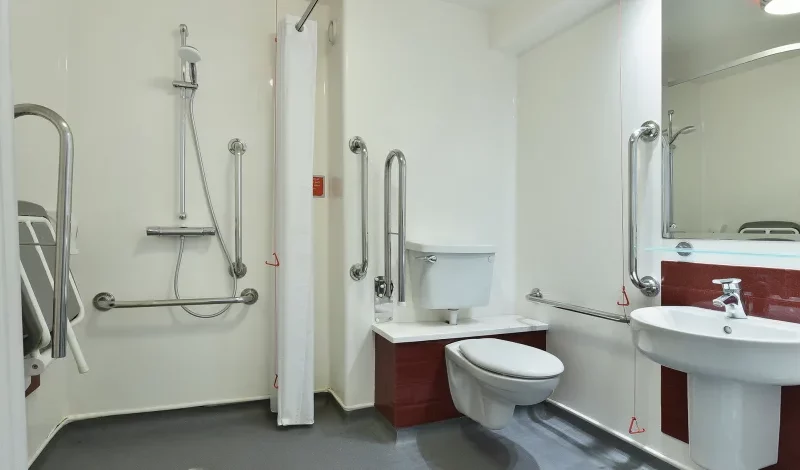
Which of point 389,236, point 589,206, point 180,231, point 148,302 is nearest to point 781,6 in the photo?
Result: point 589,206

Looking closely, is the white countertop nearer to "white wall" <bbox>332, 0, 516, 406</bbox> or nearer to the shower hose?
"white wall" <bbox>332, 0, 516, 406</bbox>

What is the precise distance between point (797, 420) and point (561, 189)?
1.31m

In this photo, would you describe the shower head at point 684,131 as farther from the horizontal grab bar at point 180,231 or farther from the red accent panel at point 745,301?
the horizontal grab bar at point 180,231

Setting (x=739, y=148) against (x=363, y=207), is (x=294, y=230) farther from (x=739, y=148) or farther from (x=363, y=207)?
(x=739, y=148)

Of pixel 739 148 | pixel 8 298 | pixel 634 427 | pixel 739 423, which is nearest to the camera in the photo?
pixel 8 298

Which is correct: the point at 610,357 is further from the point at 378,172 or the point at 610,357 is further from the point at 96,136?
the point at 96,136

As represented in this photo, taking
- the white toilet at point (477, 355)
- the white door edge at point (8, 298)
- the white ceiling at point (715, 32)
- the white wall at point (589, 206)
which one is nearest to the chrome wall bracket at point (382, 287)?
the white toilet at point (477, 355)

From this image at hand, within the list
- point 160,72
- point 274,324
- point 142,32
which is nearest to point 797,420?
point 274,324

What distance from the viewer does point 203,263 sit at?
2285 millimetres

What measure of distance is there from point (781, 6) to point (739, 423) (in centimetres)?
140

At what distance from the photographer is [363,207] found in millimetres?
2246

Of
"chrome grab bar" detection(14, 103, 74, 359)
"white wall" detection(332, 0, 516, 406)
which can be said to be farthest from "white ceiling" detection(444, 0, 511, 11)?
"chrome grab bar" detection(14, 103, 74, 359)

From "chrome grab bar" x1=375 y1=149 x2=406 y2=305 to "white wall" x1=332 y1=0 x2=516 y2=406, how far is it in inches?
2.2

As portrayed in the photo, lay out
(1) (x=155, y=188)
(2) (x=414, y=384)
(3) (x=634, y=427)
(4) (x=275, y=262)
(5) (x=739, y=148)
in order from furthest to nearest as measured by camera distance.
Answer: (4) (x=275, y=262) < (1) (x=155, y=188) < (2) (x=414, y=384) < (3) (x=634, y=427) < (5) (x=739, y=148)
